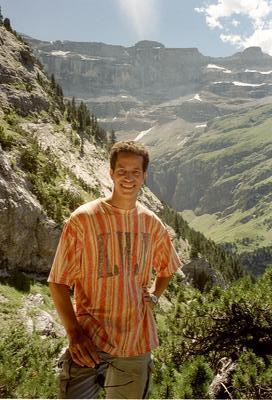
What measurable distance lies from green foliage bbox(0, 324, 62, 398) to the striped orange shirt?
4320mm

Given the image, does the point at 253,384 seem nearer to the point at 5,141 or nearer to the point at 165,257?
the point at 165,257

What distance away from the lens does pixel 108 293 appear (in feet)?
15.3

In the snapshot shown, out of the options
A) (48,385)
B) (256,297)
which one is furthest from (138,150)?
(256,297)

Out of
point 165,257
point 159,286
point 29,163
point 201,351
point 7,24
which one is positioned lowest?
point 201,351

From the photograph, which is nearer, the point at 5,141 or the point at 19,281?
the point at 19,281

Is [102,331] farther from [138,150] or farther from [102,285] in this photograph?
[138,150]

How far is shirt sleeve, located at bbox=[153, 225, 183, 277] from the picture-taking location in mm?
5402

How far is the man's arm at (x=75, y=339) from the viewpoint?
14.2ft

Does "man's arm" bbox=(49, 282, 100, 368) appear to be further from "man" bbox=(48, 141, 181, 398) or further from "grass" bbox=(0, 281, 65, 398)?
"grass" bbox=(0, 281, 65, 398)

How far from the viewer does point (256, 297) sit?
10.9 meters

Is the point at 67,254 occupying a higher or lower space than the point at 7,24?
lower

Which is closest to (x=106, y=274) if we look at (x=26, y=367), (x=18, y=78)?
(x=26, y=367)

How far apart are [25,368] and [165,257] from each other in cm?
519

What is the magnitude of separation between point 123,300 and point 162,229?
109 centimetres
